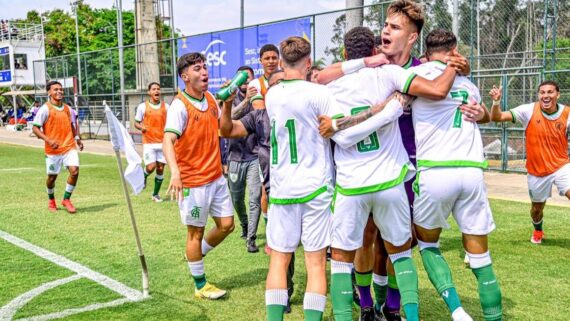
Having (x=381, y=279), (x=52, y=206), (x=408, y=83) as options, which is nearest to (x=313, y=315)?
(x=381, y=279)

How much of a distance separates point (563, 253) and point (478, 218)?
131 inches

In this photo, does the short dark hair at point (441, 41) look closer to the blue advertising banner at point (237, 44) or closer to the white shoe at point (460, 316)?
the white shoe at point (460, 316)

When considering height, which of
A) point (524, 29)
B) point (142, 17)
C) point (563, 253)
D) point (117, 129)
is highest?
point (142, 17)

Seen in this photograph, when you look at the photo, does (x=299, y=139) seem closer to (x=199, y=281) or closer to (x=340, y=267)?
(x=340, y=267)

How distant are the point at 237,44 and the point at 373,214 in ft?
48.1

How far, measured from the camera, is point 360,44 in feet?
12.8

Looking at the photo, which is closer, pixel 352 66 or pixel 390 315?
pixel 352 66

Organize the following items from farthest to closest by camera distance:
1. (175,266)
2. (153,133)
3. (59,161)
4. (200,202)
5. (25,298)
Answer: (153,133) → (59,161) → (175,266) → (25,298) → (200,202)

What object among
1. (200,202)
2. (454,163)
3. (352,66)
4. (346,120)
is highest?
(352,66)

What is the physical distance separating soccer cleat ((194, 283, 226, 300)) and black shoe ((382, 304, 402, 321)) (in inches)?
60.7

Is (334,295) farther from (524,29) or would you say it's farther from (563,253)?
(524,29)

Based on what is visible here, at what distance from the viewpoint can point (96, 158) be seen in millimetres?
19062

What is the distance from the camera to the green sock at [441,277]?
3.90m

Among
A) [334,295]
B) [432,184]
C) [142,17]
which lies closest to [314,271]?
[334,295]
